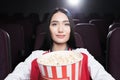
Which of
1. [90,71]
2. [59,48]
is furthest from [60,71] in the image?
[59,48]

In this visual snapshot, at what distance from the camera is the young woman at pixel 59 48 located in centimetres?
128

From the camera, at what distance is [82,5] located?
29.4ft

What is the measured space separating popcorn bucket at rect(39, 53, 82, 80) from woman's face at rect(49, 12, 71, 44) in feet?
1.32

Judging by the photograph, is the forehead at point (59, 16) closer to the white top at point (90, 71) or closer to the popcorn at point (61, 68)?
the white top at point (90, 71)

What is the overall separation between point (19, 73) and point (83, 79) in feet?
0.90

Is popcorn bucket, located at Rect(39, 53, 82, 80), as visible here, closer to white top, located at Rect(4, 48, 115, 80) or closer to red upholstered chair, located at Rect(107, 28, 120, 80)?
white top, located at Rect(4, 48, 115, 80)

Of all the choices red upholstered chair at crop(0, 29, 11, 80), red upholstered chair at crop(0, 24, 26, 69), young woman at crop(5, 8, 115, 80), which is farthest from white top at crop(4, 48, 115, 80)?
red upholstered chair at crop(0, 24, 26, 69)

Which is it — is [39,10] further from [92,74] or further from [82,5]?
[92,74]

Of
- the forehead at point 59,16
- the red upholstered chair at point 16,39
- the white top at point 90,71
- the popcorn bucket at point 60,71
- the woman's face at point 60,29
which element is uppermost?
the forehead at point 59,16

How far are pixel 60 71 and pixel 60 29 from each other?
438 millimetres

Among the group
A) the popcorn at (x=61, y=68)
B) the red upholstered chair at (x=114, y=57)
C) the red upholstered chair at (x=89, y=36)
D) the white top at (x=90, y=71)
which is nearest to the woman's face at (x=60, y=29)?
the white top at (x=90, y=71)

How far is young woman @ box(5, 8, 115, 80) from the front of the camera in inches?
50.4

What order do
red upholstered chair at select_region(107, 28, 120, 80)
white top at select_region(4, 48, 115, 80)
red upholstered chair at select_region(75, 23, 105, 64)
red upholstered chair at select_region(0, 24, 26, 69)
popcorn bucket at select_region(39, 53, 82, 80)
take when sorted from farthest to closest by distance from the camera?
red upholstered chair at select_region(0, 24, 26, 69) < red upholstered chair at select_region(75, 23, 105, 64) < red upholstered chair at select_region(107, 28, 120, 80) < white top at select_region(4, 48, 115, 80) < popcorn bucket at select_region(39, 53, 82, 80)

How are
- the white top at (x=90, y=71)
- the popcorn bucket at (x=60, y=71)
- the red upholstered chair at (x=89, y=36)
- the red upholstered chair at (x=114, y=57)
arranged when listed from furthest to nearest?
the red upholstered chair at (x=89, y=36) → the red upholstered chair at (x=114, y=57) → the white top at (x=90, y=71) → the popcorn bucket at (x=60, y=71)
